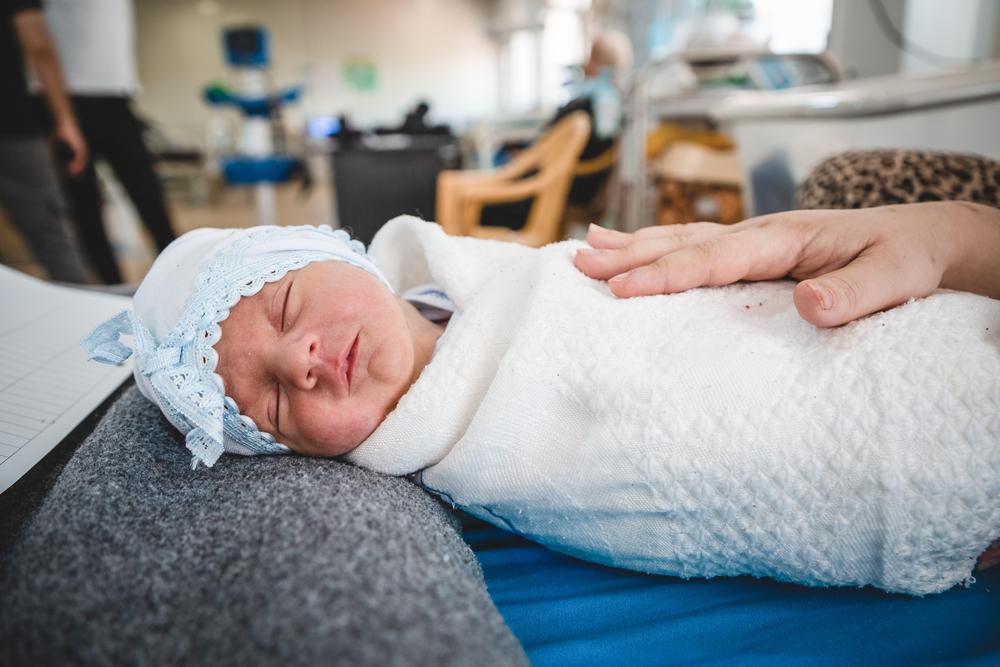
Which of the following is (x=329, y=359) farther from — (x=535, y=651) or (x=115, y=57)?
(x=115, y=57)

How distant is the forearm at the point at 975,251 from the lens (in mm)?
679

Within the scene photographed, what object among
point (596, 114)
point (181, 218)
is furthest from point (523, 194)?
point (181, 218)

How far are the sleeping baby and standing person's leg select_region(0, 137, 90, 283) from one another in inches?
66.1

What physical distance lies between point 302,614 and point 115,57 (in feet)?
8.28

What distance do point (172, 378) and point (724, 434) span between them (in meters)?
0.58

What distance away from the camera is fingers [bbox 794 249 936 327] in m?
0.59

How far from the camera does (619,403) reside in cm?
60

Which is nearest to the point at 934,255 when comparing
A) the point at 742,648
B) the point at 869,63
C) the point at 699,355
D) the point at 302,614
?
the point at 699,355

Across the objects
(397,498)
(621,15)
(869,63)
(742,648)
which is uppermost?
(621,15)

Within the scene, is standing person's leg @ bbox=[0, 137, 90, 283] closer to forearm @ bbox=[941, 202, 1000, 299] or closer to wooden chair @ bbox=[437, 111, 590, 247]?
wooden chair @ bbox=[437, 111, 590, 247]

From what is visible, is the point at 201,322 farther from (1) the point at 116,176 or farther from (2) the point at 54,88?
(1) the point at 116,176

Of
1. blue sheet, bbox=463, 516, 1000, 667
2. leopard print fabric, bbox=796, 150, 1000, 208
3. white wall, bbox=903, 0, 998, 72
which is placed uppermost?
white wall, bbox=903, 0, 998, 72

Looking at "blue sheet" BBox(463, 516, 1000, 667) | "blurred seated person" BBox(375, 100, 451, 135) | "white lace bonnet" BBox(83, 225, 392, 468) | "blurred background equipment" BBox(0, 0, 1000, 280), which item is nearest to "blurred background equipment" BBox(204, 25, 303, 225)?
"blurred background equipment" BBox(0, 0, 1000, 280)

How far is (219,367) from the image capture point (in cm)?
69
